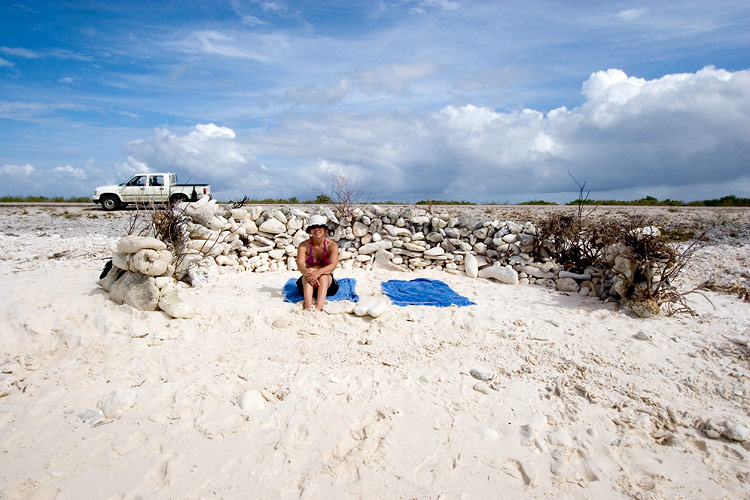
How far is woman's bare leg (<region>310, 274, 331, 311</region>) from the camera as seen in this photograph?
5.34 m

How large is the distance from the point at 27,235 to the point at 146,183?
732 centimetres

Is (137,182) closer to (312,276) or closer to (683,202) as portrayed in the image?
(312,276)

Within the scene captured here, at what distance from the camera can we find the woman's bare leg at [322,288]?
534 cm

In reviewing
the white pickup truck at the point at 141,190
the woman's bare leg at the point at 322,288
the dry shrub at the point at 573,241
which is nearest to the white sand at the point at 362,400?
the woman's bare leg at the point at 322,288

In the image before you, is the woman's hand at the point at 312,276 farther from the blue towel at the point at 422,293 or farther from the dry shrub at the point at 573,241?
the dry shrub at the point at 573,241

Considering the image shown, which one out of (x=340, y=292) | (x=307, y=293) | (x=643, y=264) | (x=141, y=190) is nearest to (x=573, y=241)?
(x=643, y=264)

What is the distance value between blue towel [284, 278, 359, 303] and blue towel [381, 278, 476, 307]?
500mm

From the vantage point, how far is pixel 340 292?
5926 millimetres

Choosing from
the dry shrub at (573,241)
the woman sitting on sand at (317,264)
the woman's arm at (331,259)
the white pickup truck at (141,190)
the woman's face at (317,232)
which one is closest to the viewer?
the woman sitting on sand at (317,264)

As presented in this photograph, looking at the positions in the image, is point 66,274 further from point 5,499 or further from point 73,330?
point 5,499

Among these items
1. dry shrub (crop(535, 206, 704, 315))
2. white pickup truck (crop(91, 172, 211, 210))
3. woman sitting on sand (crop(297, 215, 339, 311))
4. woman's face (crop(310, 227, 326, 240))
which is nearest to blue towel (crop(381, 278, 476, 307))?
woman sitting on sand (crop(297, 215, 339, 311))

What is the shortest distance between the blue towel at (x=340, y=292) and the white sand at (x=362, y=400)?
215 millimetres

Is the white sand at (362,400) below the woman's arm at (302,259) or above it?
below

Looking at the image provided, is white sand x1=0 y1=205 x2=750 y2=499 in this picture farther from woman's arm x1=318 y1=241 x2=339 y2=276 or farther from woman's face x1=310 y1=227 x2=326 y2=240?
woman's face x1=310 y1=227 x2=326 y2=240
